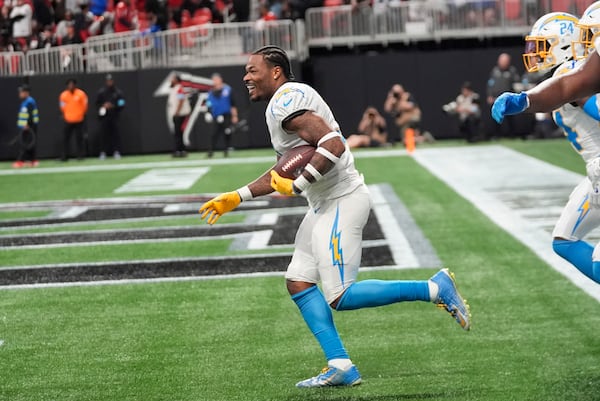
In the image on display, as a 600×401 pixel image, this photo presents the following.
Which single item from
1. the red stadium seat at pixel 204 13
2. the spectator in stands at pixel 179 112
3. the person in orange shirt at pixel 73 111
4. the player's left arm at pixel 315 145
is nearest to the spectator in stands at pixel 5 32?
the person in orange shirt at pixel 73 111

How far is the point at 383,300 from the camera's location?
231 inches

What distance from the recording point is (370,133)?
1022 inches

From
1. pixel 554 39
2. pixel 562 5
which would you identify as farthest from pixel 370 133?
pixel 554 39

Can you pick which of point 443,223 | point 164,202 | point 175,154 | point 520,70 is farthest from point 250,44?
point 443,223

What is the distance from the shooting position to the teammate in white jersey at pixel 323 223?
5703 millimetres

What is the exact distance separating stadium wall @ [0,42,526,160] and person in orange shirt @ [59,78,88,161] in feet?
3.91

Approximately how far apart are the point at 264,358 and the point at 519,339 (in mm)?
1579

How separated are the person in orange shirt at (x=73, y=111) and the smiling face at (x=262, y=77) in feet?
64.4

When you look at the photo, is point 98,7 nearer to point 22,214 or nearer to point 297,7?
point 297,7

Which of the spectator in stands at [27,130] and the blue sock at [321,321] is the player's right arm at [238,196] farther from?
the spectator in stands at [27,130]

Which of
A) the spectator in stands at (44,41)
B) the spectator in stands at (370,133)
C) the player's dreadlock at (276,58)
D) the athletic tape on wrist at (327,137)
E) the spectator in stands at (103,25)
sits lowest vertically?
the spectator in stands at (370,133)

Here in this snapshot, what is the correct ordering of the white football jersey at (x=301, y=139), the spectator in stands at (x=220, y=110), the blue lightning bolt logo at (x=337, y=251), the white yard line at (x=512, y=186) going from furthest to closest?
1. the spectator in stands at (x=220, y=110)
2. the white yard line at (x=512, y=186)
3. the blue lightning bolt logo at (x=337, y=251)
4. the white football jersey at (x=301, y=139)

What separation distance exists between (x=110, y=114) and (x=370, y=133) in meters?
6.01

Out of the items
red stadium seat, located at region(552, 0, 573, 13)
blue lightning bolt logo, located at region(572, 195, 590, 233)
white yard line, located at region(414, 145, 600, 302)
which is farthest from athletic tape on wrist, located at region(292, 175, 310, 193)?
red stadium seat, located at region(552, 0, 573, 13)
